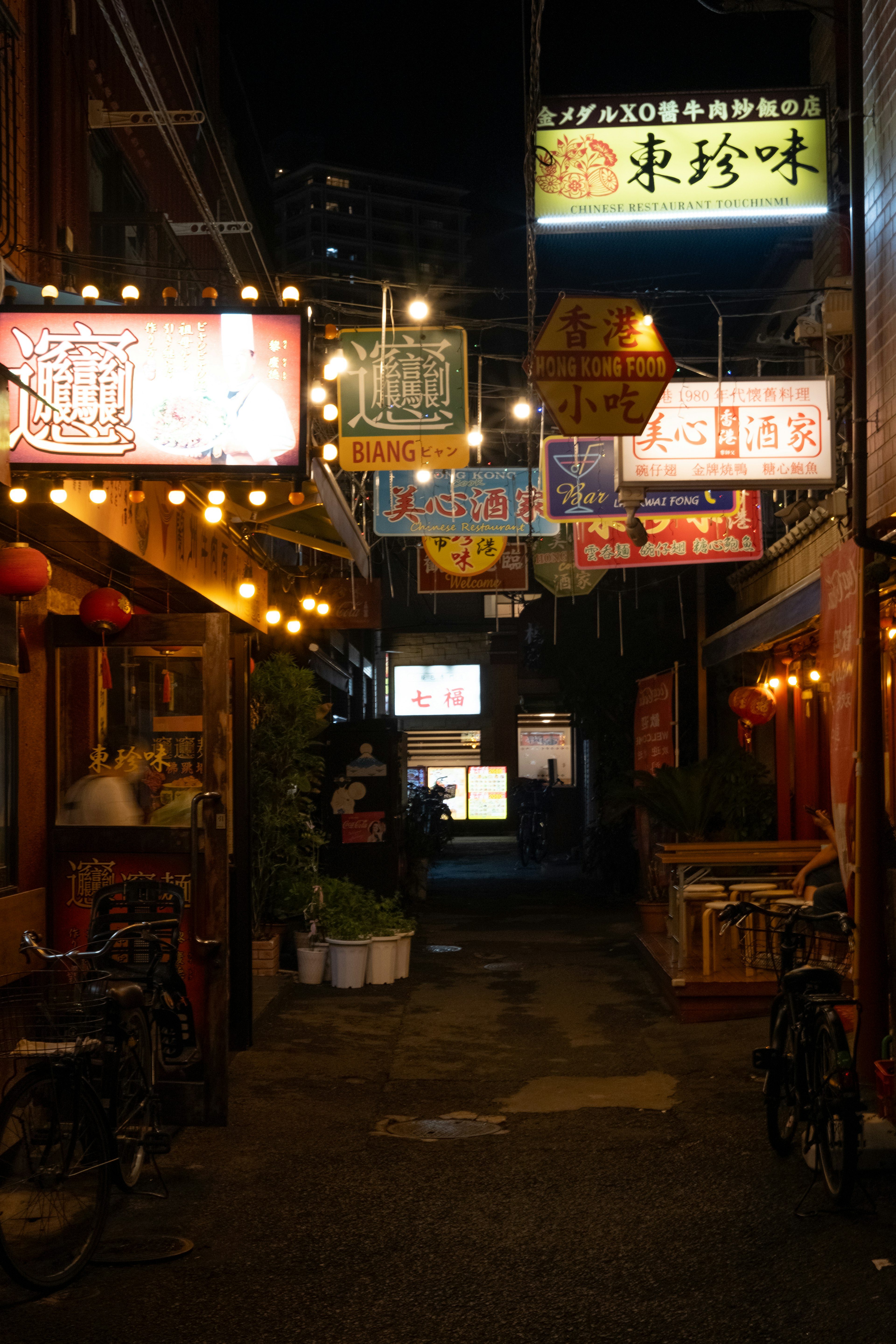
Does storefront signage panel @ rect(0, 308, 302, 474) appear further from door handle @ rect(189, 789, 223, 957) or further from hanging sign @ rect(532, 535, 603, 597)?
hanging sign @ rect(532, 535, 603, 597)

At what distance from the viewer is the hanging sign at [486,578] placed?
15305mm

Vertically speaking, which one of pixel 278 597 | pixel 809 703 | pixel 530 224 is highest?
pixel 530 224

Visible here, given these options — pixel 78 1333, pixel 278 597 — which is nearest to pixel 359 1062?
pixel 78 1333

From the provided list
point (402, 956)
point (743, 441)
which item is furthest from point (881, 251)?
point (402, 956)

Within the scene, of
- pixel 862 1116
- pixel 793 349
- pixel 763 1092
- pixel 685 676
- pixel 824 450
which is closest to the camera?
pixel 862 1116

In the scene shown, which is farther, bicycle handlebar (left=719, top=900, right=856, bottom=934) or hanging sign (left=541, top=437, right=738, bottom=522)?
hanging sign (left=541, top=437, right=738, bottom=522)

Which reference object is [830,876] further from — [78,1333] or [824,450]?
Answer: [78,1333]

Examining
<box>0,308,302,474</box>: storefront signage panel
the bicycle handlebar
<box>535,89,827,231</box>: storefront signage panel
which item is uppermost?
<box>535,89,827,231</box>: storefront signage panel

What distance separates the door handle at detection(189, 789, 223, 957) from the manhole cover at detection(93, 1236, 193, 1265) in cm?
194

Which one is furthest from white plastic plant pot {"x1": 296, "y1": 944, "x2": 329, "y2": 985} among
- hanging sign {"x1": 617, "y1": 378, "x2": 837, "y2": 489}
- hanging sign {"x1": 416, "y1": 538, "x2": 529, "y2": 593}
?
hanging sign {"x1": 617, "y1": 378, "x2": 837, "y2": 489}

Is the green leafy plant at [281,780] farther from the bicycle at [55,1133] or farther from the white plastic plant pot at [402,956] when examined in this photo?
the bicycle at [55,1133]

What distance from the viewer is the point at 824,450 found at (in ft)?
28.9

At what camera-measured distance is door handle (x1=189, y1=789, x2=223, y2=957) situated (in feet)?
23.6

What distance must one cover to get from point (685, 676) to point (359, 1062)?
11232mm
